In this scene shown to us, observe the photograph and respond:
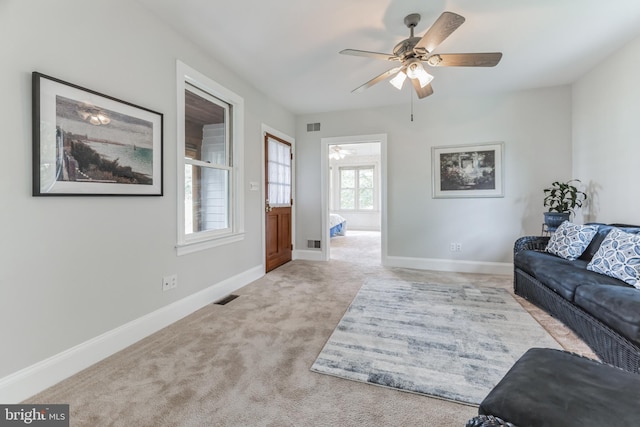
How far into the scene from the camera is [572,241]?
271 centimetres

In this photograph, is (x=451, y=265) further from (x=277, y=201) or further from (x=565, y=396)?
(x=565, y=396)

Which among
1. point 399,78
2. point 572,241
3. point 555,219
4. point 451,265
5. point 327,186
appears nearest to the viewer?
point 399,78

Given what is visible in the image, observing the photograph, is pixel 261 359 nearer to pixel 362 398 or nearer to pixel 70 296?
pixel 362 398

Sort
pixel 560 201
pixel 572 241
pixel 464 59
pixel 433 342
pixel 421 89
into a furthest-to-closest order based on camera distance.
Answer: pixel 560 201, pixel 421 89, pixel 572 241, pixel 464 59, pixel 433 342

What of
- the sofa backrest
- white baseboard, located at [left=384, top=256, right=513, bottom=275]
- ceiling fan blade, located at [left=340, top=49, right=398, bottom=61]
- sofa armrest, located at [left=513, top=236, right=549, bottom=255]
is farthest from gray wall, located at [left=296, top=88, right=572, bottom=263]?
ceiling fan blade, located at [left=340, top=49, right=398, bottom=61]

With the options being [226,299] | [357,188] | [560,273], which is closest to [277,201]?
[226,299]

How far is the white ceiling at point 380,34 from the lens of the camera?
7.07 feet

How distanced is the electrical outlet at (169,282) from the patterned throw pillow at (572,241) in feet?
12.2

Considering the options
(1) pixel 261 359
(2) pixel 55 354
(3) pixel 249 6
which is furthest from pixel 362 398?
(3) pixel 249 6

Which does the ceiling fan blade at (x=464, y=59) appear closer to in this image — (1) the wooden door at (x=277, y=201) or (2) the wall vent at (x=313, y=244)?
(1) the wooden door at (x=277, y=201)

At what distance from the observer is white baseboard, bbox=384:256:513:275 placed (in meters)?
4.04

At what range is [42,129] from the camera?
1.58m

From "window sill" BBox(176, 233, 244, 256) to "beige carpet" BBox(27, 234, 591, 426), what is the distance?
61 cm

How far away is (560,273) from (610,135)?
1.95 m
